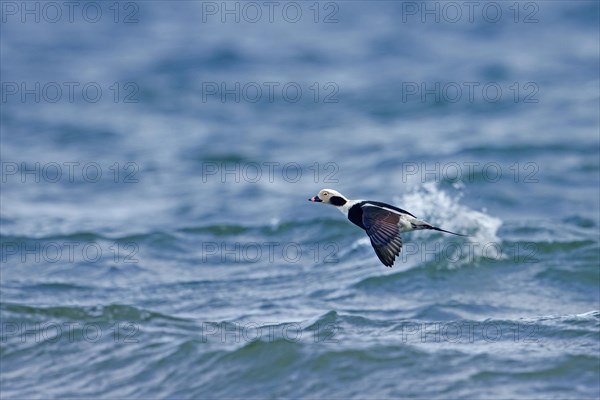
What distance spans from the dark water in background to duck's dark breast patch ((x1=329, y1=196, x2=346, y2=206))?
125 cm

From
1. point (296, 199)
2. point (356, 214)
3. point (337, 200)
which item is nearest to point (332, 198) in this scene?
point (337, 200)

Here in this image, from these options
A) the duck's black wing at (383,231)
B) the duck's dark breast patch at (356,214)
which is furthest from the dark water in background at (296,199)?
the duck's dark breast patch at (356,214)

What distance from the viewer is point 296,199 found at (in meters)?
14.0

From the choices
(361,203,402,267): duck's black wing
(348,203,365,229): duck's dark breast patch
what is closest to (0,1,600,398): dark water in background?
(361,203,402,267): duck's black wing

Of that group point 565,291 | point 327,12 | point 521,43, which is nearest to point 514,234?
point 565,291

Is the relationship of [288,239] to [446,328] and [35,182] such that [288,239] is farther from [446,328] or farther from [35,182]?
[35,182]

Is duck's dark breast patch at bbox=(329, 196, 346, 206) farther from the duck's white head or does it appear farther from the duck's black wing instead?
the duck's black wing

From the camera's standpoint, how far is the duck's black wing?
7.56m

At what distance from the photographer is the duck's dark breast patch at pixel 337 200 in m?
8.30

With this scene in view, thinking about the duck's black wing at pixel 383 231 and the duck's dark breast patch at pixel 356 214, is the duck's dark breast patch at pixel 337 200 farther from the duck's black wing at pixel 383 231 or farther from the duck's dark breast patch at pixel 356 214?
the duck's black wing at pixel 383 231

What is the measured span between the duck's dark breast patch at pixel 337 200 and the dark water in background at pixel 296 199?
4.09 feet

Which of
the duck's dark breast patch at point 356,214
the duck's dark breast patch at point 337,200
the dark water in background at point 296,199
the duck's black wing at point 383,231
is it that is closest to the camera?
the duck's black wing at point 383,231

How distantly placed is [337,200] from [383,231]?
2.36ft

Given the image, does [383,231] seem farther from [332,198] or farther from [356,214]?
[332,198]
